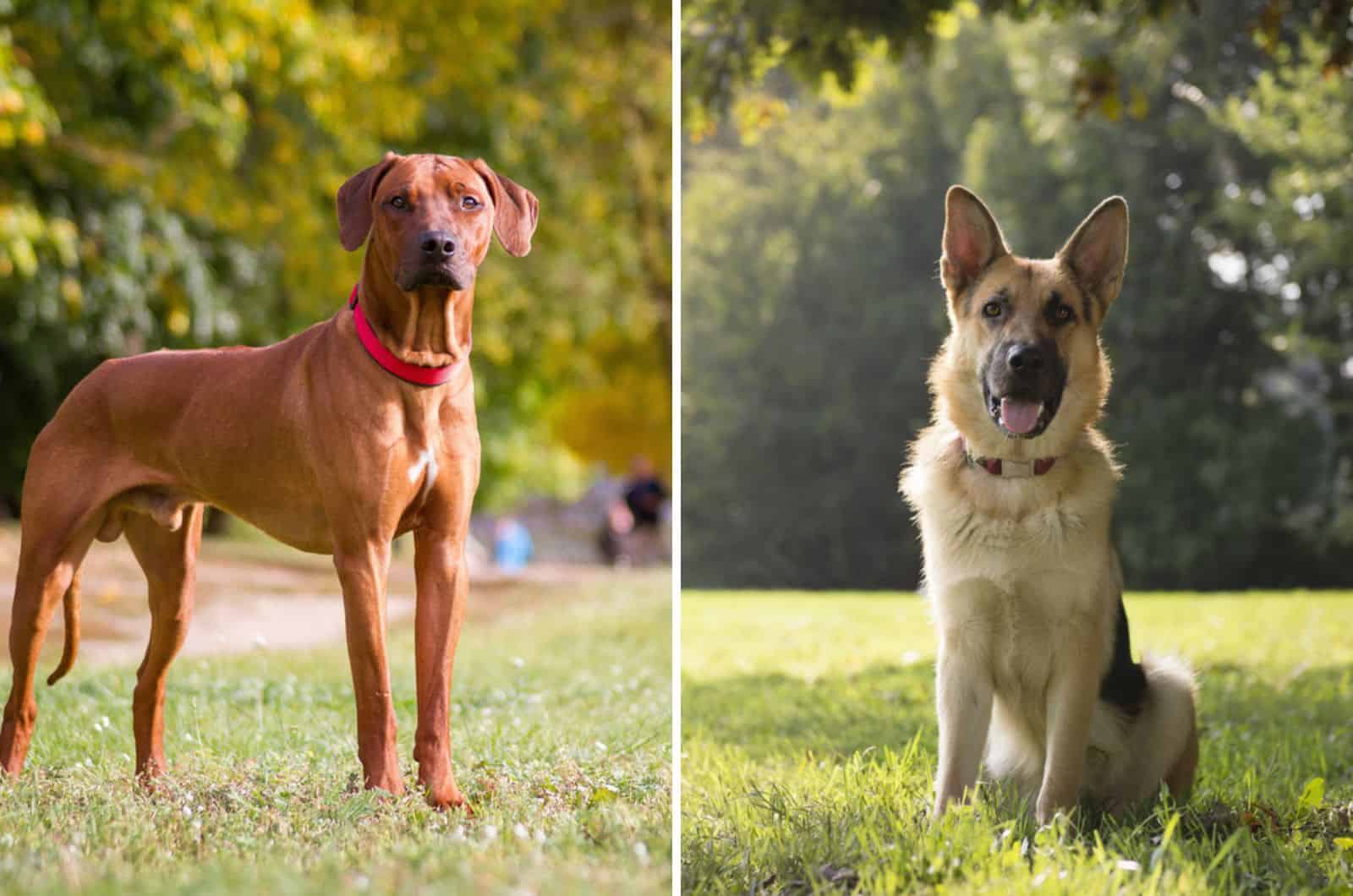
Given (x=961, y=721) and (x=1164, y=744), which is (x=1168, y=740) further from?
(x=961, y=721)

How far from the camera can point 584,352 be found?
84.6ft

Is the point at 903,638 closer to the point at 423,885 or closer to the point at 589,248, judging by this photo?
the point at 423,885

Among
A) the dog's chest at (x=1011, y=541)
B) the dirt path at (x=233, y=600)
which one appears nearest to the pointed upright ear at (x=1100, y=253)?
the dog's chest at (x=1011, y=541)

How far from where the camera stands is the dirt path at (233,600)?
10.4 metres

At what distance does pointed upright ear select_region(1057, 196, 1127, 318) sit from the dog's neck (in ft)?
6.12

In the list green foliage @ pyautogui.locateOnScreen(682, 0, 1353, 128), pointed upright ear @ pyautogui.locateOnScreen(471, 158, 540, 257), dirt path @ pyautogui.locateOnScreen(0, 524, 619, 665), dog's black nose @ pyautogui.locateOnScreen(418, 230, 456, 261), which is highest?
green foliage @ pyautogui.locateOnScreen(682, 0, 1353, 128)

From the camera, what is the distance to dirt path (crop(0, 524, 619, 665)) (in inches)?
411

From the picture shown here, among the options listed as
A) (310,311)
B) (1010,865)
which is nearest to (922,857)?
(1010,865)

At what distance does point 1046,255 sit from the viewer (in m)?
23.2

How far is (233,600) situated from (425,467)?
985cm

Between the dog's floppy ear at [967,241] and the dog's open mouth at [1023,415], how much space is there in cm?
46

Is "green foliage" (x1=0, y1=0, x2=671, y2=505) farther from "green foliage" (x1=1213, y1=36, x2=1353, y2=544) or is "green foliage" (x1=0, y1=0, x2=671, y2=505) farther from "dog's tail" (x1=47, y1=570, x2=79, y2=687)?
"green foliage" (x1=1213, y1=36, x2=1353, y2=544)

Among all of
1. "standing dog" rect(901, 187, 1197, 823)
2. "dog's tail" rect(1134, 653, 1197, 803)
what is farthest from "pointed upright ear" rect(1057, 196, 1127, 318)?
"dog's tail" rect(1134, 653, 1197, 803)

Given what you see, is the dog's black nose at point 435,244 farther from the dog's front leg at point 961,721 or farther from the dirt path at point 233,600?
the dirt path at point 233,600
